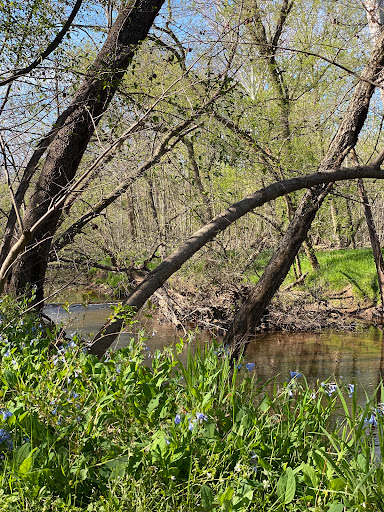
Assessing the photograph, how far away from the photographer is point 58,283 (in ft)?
21.6

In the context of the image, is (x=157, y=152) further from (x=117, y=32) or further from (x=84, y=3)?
(x=84, y=3)

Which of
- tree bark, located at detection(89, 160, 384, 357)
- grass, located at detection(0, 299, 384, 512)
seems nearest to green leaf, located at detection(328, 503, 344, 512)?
grass, located at detection(0, 299, 384, 512)

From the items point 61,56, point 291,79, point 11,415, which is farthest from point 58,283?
point 291,79

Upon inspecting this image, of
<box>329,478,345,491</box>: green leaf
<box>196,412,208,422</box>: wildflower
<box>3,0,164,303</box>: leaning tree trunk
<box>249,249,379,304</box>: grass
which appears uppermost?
<box>3,0,164,303</box>: leaning tree trunk

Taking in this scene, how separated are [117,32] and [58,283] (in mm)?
3079

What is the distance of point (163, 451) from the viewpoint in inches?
89.1

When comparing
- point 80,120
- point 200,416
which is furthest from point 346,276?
point 200,416

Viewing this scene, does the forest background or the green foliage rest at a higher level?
the forest background

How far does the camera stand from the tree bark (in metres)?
4.98

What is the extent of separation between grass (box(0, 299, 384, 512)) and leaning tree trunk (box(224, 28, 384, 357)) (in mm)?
3014

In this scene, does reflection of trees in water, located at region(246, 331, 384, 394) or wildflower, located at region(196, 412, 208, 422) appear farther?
reflection of trees in water, located at region(246, 331, 384, 394)

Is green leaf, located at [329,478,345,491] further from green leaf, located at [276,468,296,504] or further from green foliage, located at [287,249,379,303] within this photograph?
green foliage, located at [287,249,379,303]

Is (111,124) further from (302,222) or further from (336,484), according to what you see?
(336,484)

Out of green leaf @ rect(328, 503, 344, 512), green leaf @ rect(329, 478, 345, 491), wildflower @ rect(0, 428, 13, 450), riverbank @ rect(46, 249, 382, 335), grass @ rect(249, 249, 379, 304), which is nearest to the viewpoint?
green leaf @ rect(328, 503, 344, 512)
